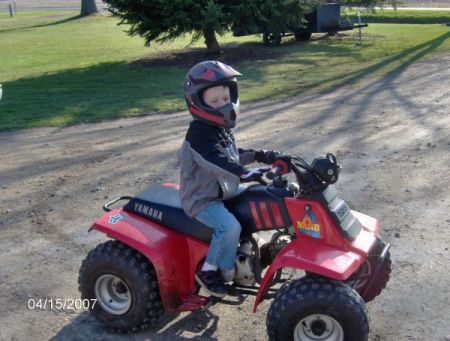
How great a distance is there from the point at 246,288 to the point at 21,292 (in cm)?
163

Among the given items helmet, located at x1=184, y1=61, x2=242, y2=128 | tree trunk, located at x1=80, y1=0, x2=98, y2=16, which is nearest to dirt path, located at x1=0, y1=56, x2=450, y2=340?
helmet, located at x1=184, y1=61, x2=242, y2=128

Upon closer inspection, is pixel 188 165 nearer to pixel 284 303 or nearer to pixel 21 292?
pixel 284 303

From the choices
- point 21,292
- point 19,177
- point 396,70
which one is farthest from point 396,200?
point 396,70

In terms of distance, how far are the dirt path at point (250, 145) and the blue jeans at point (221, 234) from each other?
1.70 ft

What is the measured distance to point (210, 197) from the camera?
3689mm

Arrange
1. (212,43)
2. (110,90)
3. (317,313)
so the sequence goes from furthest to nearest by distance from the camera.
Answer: (212,43), (110,90), (317,313)

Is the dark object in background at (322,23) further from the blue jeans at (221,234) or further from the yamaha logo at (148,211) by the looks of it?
the blue jeans at (221,234)

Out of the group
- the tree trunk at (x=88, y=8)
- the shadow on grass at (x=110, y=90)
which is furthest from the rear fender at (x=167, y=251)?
the tree trunk at (x=88, y=8)

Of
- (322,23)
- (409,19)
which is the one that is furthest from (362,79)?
(409,19)

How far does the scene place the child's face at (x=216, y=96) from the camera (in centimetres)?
359

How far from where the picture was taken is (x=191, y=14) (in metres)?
15.2

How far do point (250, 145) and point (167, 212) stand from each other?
394 centimetres

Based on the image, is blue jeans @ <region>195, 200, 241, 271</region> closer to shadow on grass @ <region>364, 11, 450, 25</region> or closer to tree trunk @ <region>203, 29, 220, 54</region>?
tree trunk @ <region>203, 29, 220, 54</region>

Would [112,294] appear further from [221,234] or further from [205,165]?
[205,165]
